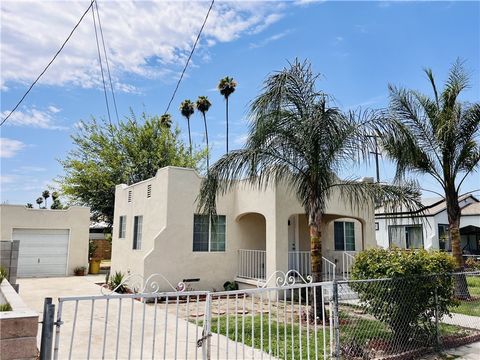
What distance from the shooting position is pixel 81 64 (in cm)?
1006

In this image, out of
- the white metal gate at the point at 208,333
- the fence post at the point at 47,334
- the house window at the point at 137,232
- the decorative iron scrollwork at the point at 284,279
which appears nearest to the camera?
the fence post at the point at 47,334

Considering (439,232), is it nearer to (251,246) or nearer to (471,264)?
(471,264)

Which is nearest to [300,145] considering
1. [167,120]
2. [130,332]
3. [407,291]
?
[407,291]

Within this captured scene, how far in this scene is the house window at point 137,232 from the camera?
14719mm

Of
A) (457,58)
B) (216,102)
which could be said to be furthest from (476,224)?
(216,102)

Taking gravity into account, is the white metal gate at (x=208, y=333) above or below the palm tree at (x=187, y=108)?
below

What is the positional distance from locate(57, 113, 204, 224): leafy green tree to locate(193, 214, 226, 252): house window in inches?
477

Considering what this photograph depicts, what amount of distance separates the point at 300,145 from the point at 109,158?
1859 cm

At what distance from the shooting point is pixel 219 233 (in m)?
13.7

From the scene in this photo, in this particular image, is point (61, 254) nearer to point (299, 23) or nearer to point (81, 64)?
point (81, 64)

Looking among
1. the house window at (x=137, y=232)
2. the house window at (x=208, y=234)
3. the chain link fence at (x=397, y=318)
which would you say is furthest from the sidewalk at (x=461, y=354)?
the house window at (x=137, y=232)

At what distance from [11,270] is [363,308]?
9.36 m

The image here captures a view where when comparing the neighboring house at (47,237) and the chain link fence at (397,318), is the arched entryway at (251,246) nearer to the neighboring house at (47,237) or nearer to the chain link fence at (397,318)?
the chain link fence at (397,318)

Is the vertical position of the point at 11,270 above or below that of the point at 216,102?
below
